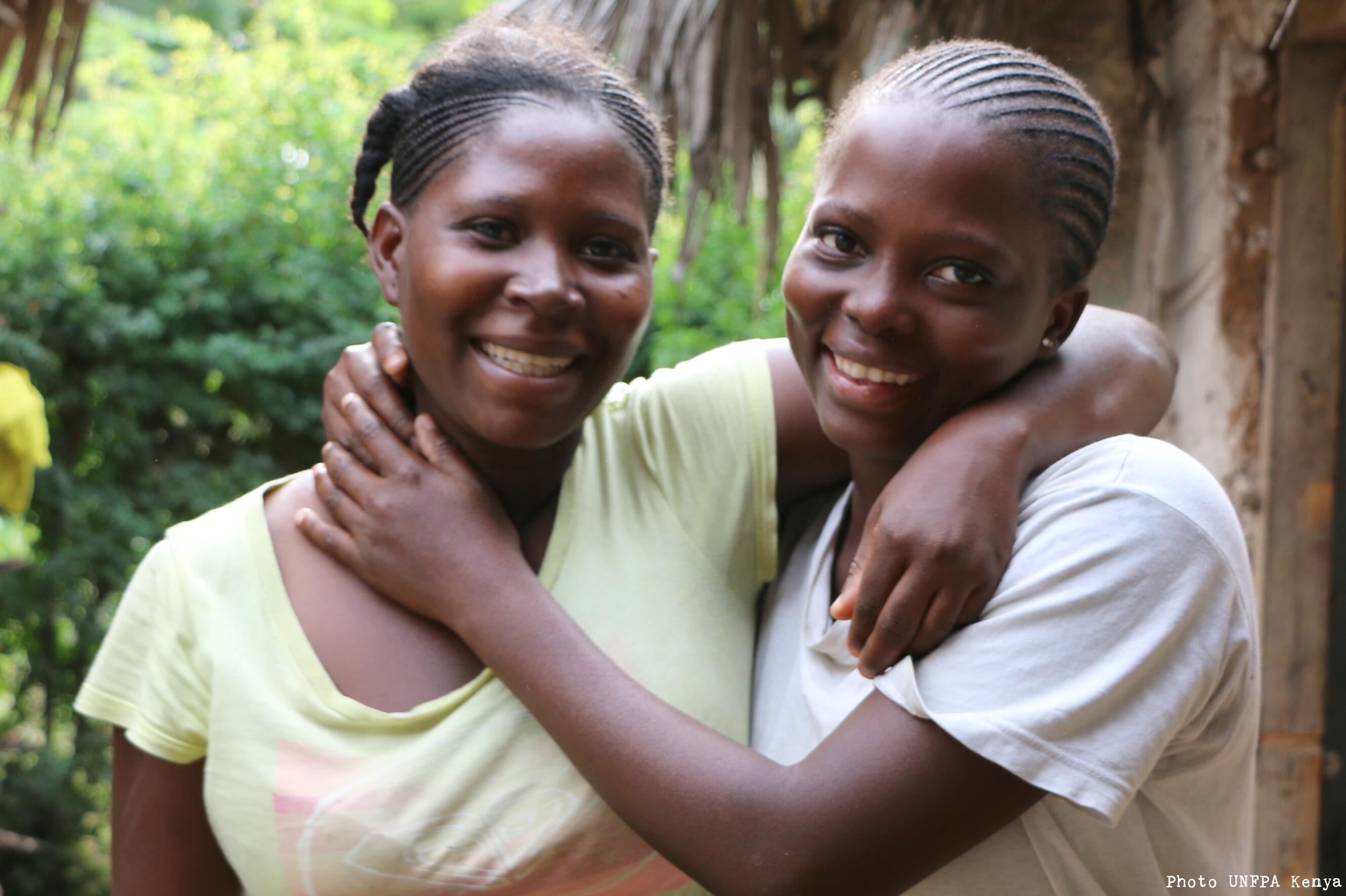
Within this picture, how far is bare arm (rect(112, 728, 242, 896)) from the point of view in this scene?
5.44 ft

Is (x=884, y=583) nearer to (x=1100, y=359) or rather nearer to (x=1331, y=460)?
(x=1100, y=359)

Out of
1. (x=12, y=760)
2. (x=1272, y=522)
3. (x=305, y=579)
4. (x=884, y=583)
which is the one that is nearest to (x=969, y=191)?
(x=884, y=583)

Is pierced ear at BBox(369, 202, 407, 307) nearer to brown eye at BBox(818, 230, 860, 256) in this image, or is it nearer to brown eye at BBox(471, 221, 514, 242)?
brown eye at BBox(471, 221, 514, 242)

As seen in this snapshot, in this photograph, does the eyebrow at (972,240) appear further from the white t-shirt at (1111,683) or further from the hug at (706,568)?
the white t-shirt at (1111,683)

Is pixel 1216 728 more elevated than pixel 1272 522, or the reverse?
pixel 1216 728

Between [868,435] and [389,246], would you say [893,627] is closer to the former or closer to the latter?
[868,435]

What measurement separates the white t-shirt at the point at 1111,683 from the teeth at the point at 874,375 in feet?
0.66

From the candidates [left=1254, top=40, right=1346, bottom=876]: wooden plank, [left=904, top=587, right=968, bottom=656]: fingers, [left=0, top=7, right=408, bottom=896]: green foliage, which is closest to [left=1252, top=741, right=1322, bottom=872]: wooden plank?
[left=1254, top=40, right=1346, bottom=876]: wooden plank

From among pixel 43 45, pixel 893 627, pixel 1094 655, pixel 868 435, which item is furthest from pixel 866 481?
pixel 43 45

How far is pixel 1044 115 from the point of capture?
1373mm

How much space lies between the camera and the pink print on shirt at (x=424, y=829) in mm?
1524

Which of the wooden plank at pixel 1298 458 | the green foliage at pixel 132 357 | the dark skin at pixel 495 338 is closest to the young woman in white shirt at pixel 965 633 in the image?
Result: the dark skin at pixel 495 338

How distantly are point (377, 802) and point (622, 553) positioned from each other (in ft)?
1.63

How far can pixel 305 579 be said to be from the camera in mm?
1695
